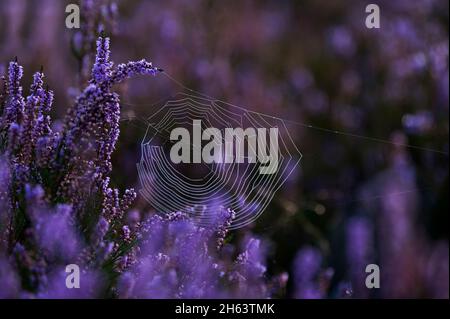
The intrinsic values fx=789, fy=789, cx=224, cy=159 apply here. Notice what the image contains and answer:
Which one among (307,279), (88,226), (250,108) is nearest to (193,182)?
(307,279)

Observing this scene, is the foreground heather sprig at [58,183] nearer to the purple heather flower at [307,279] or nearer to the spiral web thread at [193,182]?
the spiral web thread at [193,182]

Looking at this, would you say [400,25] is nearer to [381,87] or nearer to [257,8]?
[381,87]

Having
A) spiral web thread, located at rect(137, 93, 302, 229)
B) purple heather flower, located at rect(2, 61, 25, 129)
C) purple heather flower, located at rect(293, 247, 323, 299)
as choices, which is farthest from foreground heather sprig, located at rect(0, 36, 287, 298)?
purple heather flower, located at rect(293, 247, 323, 299)

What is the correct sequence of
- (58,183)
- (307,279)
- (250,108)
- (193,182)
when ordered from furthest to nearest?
(250,108)
(193,182)
(307,279)
(58,183)

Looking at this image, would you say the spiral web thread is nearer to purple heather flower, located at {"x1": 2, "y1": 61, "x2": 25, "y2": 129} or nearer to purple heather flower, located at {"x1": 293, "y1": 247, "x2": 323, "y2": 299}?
purple heather flower, located at {"x1": 293, "y1": 247, "x2": 323, "y2": 299}

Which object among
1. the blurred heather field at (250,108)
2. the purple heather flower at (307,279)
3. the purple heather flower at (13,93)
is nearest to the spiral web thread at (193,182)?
the blurred heather field at (250,108)

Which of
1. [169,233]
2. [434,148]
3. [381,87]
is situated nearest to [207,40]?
[381,87]

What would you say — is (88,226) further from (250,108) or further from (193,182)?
(250,108)

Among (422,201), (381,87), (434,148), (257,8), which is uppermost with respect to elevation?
(257,8)
